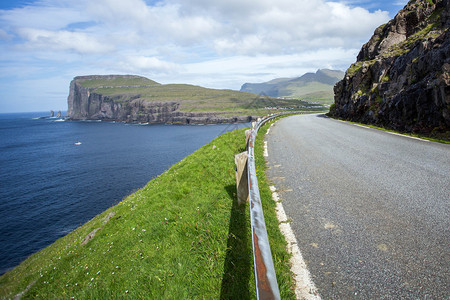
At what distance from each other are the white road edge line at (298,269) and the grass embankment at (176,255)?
0.38 feet

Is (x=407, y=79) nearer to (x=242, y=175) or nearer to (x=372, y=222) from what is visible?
(x=372, y=222)

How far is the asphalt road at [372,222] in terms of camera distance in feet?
9.38

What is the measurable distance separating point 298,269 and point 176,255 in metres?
2.13

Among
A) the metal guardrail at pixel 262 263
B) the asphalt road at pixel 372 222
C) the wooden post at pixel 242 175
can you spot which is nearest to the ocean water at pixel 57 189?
the asphalt road at pixel 372 222

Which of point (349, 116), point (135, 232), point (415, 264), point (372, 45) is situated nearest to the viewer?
point (415, 264)

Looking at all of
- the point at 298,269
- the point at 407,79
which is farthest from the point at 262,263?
the point at 407,79

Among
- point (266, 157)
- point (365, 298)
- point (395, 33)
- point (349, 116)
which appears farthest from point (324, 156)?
point (395, 33)

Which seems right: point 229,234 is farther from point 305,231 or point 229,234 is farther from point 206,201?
point 206,201

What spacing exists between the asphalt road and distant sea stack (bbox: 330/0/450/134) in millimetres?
6813

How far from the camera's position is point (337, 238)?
12.5 ft

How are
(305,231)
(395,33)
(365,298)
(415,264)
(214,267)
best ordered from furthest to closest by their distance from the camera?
(395,33) < (305,231) < (214,267) < (415,264) < (365,298)

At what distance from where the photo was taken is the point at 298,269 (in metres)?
3.19

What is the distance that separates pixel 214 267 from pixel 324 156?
287 inches

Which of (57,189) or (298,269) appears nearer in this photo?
(298,269)
